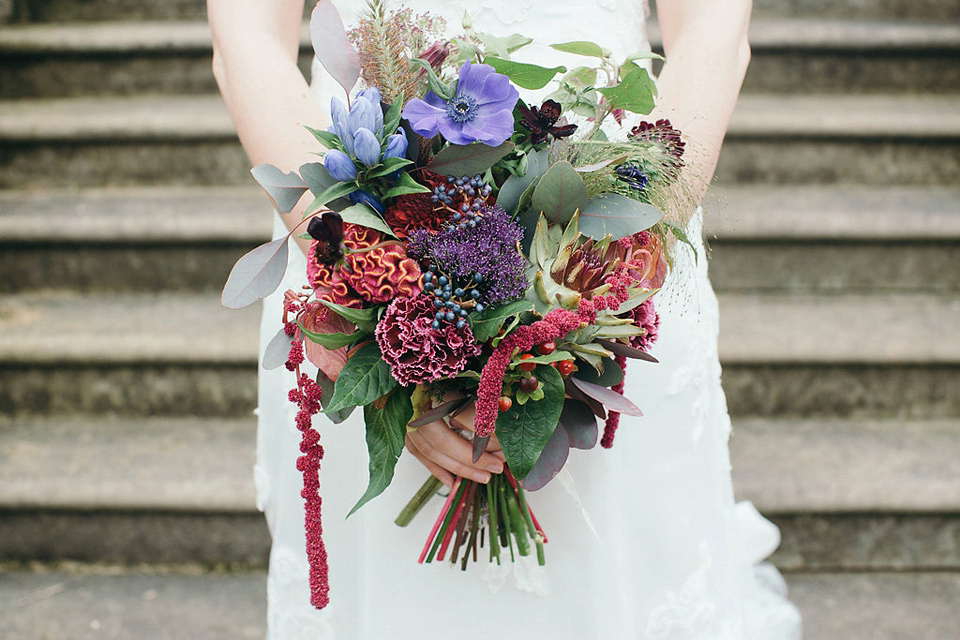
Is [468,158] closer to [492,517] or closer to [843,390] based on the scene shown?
[492,517]

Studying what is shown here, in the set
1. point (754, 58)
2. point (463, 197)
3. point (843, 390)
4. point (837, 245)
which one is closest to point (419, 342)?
point (463, 197)

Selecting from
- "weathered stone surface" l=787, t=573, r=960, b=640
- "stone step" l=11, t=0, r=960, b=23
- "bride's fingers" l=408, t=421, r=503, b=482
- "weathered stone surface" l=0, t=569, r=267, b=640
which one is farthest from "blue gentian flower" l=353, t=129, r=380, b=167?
"stone step" l=11, t=0, r=960, b=23

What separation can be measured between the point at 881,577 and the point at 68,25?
10.3ft

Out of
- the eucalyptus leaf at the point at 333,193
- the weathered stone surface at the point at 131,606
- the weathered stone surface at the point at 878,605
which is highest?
the eucalyptus leaf at the point at 333,193

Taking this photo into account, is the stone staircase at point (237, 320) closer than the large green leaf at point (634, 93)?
No

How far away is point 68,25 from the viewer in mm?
2748

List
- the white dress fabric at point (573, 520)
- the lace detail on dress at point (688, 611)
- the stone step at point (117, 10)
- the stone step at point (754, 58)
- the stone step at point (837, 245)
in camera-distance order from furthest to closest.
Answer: the stone step at point (117, 10)
the stone step at point (754, 58)
the stone step at point (837, 245)
the lace detail on dress at point (688, 611)
the white dress fabric at point (573, 520)

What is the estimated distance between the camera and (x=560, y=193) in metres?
0.75

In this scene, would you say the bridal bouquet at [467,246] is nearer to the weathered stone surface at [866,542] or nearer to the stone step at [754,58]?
the weathered stone surface at [866,542]

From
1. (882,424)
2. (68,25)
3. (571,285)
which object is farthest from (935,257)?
(68,25)

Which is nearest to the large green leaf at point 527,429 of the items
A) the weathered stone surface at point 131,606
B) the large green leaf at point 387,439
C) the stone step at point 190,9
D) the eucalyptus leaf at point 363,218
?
the large green leaf at point 387,439

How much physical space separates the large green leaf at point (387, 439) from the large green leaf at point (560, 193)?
0.25m

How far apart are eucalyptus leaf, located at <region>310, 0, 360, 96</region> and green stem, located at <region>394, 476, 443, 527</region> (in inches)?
21.0

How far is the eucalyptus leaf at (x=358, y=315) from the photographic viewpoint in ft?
2.40
